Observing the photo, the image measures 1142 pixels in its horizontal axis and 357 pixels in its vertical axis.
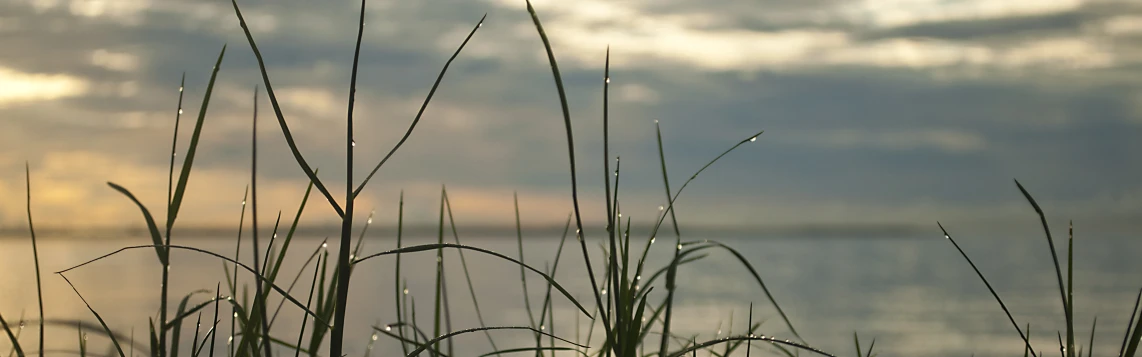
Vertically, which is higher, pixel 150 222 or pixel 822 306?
pixel 150 222

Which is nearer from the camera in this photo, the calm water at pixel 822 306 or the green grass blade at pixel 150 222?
the green grass blade at pixel 150 222

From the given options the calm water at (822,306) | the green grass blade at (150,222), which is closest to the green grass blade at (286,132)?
the green grass blade at (150,222)

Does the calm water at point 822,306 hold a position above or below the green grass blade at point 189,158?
below

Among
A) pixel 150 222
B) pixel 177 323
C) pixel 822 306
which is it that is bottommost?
pixel 822 306

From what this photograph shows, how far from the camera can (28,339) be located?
2406 cm

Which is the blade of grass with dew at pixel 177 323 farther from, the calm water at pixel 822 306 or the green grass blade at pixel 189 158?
the calm water at pixel 822 306

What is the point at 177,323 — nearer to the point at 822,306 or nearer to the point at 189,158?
the point at 189,158

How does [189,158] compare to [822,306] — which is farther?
[822,306]

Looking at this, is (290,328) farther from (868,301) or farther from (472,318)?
(868,301)

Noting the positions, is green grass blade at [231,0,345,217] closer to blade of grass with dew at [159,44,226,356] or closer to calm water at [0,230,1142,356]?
blade of grass with dew at [159,44,226,356]

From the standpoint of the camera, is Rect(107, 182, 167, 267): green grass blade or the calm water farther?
the calm water

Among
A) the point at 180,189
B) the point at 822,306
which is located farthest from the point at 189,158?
the point at 822,306

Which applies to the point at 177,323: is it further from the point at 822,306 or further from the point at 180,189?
the point at 822,306

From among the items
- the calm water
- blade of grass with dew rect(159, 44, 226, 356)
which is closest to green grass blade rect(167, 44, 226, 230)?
blade of grass with dew rect(159, 44, 226, 356)
